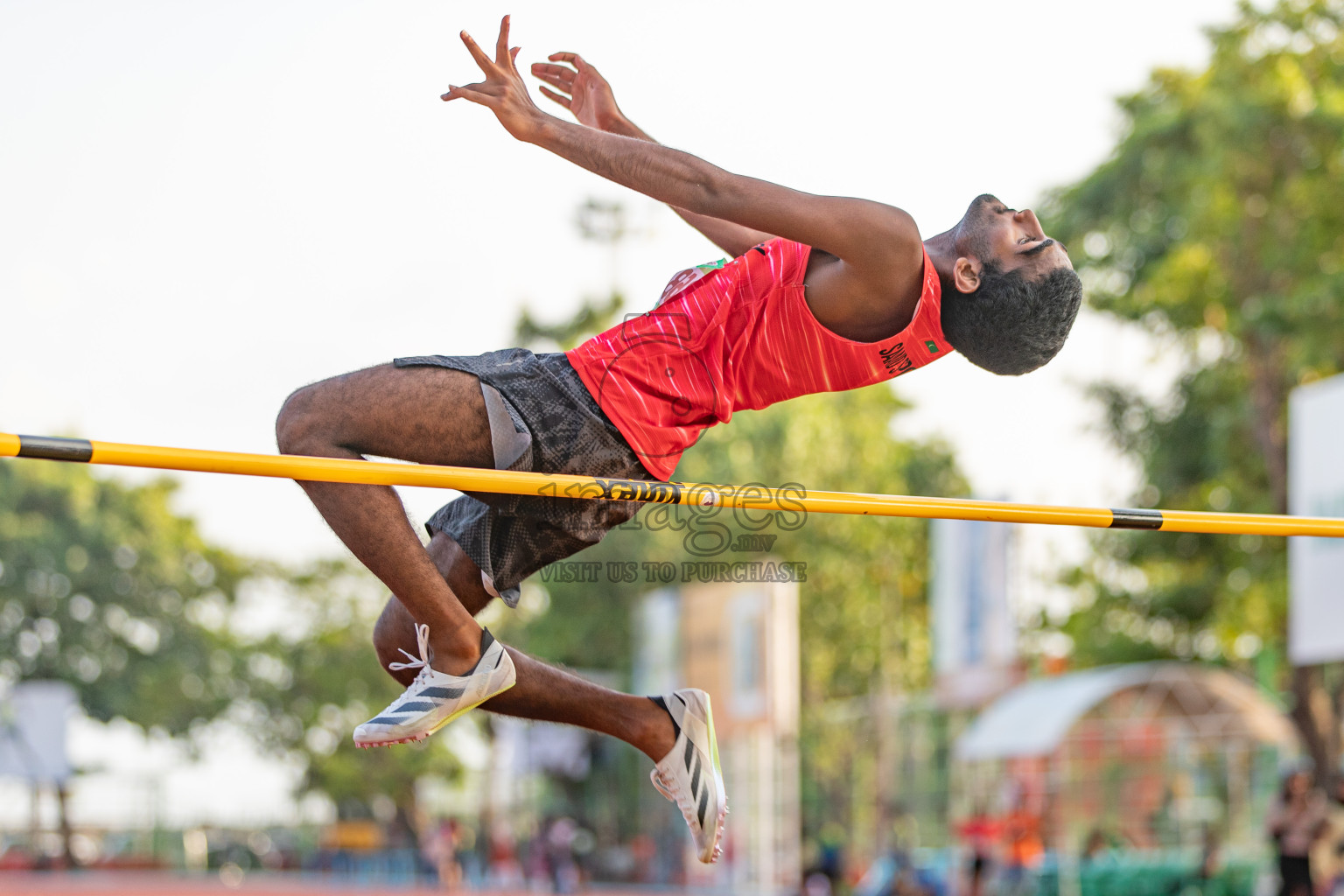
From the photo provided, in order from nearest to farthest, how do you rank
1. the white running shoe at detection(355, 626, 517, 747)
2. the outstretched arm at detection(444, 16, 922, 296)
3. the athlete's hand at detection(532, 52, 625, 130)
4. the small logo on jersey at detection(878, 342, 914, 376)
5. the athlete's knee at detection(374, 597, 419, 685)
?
the outstretched arm at detection(444, 16, 922, 296)
the white running shoe at detection(355, 626, 517, 747)
the small logo on jersey at detection(878, 342, 914, 376)
the athlete's knee at detection(374, 597, 419, 685)
the athlete's hand at detection(532, 52, 625, 130)

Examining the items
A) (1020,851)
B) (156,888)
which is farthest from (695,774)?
(156,888)

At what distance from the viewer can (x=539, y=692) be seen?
11.0 ft

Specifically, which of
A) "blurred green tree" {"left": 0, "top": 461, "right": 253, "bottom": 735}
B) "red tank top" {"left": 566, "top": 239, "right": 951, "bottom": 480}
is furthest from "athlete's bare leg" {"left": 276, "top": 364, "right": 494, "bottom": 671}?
"blurred green tree" {"left": 0, "top": 461, "right": 253, "bottom": 735}

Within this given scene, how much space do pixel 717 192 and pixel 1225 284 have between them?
15.4m

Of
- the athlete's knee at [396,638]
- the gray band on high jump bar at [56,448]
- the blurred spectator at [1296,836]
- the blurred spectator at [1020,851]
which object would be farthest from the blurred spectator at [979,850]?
the gray band on high jump bar at [56,448]

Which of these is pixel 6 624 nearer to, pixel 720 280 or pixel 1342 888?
pixel 1342 888

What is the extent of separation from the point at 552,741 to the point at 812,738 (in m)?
5.75

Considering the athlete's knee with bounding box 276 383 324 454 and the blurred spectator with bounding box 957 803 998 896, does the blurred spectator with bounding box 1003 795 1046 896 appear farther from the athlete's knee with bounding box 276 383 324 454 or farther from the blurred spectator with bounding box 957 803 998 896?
the athlete's knee with bounding box 276 383 324 454

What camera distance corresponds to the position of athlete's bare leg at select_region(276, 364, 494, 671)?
2963mm

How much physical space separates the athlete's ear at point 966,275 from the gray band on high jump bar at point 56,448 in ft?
5.78

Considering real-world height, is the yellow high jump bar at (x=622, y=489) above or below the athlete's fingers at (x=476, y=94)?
below

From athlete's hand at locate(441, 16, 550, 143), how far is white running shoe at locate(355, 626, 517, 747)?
1.07 metres

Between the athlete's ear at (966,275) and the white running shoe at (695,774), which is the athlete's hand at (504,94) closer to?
the athlete's ear at (966,275)

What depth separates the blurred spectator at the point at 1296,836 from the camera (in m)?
9.16
